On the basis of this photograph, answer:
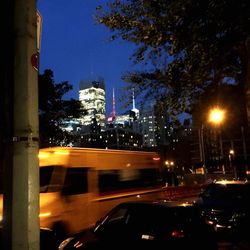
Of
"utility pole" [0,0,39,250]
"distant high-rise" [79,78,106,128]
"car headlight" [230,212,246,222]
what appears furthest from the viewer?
"distant high-rise" [79,78,106,128]

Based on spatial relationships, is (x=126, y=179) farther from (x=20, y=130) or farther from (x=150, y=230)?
(x=20, y=130)

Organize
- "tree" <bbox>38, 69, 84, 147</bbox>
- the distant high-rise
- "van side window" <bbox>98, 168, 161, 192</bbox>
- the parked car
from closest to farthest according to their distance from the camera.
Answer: the parked car < "van side window" <bbox>98, 168, 161, 192</bbox> < "tree" <bbox>38, 69, 84, 147</bbox> < the distant high-rise

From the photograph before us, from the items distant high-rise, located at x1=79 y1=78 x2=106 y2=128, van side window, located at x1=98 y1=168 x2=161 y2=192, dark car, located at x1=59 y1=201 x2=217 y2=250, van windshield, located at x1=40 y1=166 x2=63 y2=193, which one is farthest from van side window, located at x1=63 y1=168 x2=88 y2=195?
distant high-rise, located at x1=79 y1=78 x2=106 y2=128

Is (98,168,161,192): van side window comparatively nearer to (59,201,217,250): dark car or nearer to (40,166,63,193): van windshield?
(40,166,63,193): van windshield

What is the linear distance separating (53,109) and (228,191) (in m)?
23.1

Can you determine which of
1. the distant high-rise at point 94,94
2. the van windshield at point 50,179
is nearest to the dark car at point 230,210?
the van windshield at point 50,179

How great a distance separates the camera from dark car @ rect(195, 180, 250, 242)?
504 inches

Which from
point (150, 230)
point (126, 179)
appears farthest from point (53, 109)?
point (150, 230)

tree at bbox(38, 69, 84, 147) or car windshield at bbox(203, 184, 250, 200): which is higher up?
tree at bbox(38, 69, 84, 147)

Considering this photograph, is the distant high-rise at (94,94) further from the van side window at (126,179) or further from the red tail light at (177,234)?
the red tail light at (177,234)

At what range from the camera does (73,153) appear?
13.5 m

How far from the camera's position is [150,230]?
23.8 ft

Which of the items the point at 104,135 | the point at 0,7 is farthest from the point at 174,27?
the point at 104,135

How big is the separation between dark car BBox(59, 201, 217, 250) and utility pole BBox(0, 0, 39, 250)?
4.35 metres
